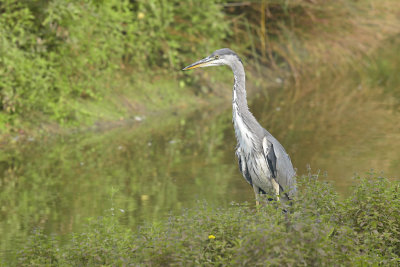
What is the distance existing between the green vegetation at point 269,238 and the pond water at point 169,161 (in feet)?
1.90

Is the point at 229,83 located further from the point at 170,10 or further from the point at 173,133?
the point at 173,133

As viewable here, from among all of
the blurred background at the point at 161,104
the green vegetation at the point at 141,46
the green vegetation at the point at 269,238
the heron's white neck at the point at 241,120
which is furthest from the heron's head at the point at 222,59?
the green vegetation at the point at 141,46

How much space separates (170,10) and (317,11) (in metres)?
3.88

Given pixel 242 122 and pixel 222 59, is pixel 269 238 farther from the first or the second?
pixel 222 59

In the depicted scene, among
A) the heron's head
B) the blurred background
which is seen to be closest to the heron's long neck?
the heron's head

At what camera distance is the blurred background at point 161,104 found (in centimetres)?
897

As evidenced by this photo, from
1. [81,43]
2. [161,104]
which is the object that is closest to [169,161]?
[81,43]

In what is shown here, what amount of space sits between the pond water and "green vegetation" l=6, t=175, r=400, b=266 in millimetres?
579

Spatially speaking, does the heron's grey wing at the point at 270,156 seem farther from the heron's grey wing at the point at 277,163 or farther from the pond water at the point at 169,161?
the pond water at the point at 169,161

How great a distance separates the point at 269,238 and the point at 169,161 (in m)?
5.99

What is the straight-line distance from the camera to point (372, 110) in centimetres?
1427

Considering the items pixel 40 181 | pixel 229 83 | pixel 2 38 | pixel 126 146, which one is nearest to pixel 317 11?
pixel 229 83

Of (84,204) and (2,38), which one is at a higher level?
(2,38)

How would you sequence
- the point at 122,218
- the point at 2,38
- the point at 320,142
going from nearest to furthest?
the point at 122,218
the point at 2,38
the point at 320,142
